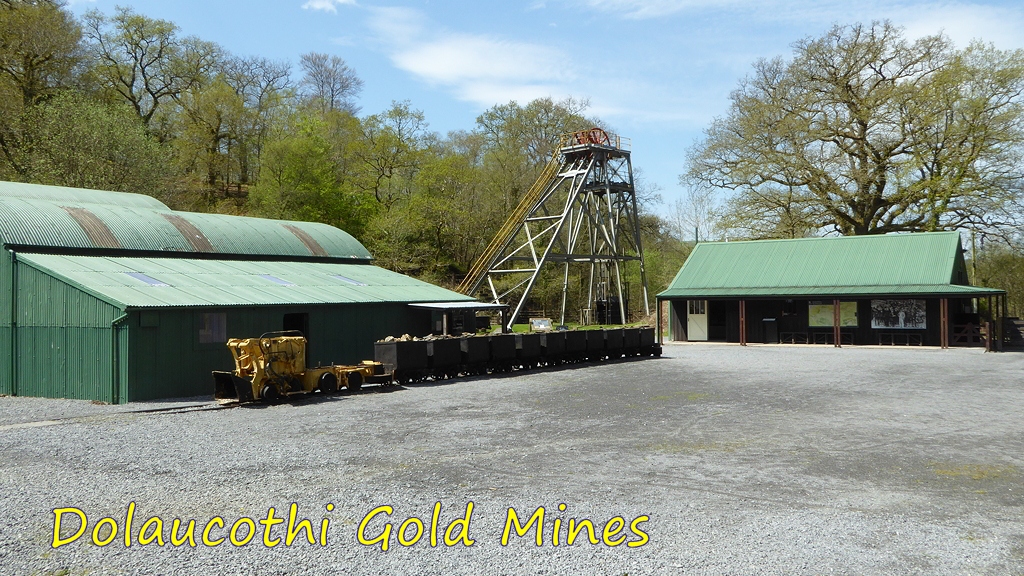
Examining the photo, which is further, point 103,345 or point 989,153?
point 989,153

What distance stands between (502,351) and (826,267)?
1940 centimetres

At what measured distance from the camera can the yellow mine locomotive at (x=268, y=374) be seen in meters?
17.1

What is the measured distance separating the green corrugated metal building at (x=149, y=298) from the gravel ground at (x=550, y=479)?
1471 millimetres

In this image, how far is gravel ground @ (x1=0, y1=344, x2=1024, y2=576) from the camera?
23.2ft

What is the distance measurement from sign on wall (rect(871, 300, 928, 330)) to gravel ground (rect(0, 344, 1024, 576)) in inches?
631

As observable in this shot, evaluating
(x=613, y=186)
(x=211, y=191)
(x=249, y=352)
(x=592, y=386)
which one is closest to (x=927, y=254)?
(x=613, y=186)

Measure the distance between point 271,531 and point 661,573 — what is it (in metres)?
3.89

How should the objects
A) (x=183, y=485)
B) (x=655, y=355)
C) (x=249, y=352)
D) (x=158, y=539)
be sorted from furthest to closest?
(x=655, y=355) → (x=249, y=352) → (x=183, y=485) → (x=158, y=539)

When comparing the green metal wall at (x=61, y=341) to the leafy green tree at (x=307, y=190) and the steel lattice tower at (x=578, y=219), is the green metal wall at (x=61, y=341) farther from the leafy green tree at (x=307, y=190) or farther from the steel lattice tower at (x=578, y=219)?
the leafy green tree at (x=307, y=190)

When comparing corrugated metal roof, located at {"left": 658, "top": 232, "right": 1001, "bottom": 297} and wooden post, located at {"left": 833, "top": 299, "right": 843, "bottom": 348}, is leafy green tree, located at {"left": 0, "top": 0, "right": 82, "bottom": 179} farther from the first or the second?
wooden post, located at {"left": 833, "top": 299, "right": 843, "bottom": 348}

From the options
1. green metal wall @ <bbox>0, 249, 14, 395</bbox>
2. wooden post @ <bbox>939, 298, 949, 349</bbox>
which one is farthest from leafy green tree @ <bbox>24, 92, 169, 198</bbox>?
wooden post @ <bbox>939, 298, 949, 349</bbox>

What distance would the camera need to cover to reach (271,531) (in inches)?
309

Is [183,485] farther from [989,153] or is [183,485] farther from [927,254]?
[989,153]

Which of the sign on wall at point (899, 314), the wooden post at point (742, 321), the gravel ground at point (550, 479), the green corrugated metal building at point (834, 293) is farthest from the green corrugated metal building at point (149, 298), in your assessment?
the sign on wall at point (899, 314)
